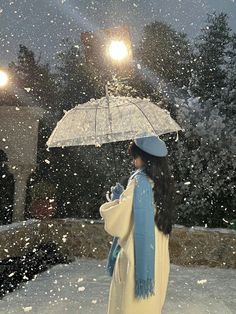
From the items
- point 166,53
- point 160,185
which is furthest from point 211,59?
point 160,185

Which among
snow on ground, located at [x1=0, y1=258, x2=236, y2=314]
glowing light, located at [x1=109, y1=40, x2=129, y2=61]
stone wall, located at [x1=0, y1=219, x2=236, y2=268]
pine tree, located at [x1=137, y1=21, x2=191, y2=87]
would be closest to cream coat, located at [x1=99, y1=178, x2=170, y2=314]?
snow on ground, located at [x1=0, y1=258, x2=236, y2=314]

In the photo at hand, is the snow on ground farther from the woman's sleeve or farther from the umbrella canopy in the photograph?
the woman's sleeve

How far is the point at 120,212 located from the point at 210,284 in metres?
4.45

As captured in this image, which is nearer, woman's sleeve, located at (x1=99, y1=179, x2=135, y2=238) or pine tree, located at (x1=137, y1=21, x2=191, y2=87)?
woman's sleeve, located at (x1=99, y1=179, x2=135, y2=238)

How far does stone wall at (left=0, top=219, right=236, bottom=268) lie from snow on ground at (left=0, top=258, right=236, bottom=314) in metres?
0.24

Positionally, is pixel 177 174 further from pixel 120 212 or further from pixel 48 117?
pixel 120 212

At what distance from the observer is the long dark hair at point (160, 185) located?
11.5 ft

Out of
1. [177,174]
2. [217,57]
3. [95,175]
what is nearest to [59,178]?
[95,175]

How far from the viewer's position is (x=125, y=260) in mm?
3533

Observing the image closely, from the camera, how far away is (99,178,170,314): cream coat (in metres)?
3.46

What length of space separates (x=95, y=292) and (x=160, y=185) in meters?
3.77

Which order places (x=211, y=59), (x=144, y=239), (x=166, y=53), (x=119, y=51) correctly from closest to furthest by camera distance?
(x=144, y=239)
(x=119, y=51)
(x=166, y=53)
(x=211, y=59)

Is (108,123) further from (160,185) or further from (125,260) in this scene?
(125,260)

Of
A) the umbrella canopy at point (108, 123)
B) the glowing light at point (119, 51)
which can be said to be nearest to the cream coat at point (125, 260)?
the umbrella canopy at point (108, 123)
